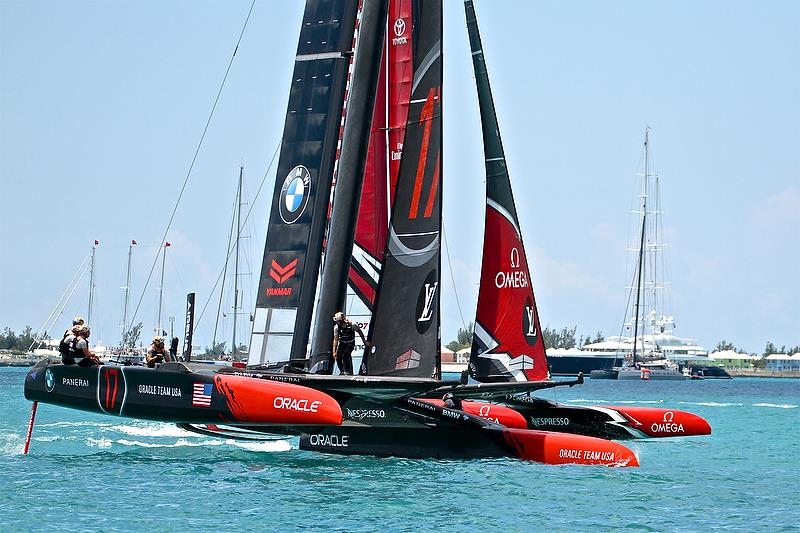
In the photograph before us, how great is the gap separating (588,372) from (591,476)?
92.5 metres

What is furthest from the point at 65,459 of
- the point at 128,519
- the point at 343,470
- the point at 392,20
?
the point at 392,20

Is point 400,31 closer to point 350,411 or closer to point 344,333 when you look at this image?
point 344,333

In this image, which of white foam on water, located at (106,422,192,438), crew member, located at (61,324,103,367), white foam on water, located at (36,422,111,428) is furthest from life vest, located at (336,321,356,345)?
white foam on water, located at (36,422,111,428)

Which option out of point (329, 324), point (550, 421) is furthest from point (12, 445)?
point (550, 421)

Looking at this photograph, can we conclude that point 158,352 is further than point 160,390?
Yes

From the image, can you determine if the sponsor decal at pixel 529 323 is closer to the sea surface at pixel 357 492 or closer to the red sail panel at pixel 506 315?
the red sail panel at pixel 506 315

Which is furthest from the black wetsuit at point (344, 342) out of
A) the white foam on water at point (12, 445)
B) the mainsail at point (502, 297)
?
the white foam on water at point (12, 445)

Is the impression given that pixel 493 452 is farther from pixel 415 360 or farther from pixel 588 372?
pixel 588 372

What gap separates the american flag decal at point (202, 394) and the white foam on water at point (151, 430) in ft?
19.5

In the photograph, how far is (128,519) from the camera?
11.6 m

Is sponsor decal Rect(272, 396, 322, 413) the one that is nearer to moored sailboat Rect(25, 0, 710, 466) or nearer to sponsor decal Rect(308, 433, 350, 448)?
moored sailboat Rect(25, 0, 710, 466)

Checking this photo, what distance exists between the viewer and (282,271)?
1692cm

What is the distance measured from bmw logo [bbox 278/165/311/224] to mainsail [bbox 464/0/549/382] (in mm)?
3689

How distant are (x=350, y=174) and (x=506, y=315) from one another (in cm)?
405
